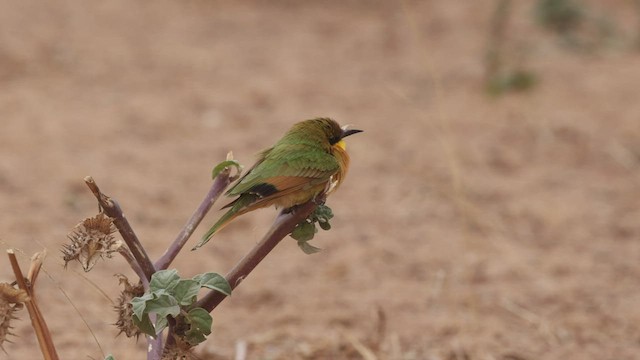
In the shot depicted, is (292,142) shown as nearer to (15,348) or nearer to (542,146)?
(15,348)

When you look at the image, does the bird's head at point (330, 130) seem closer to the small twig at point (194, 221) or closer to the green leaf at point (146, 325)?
the small twig at point (194, 221)

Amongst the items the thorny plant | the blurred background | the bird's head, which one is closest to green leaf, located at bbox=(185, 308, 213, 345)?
the thorny plant

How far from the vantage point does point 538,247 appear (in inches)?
158

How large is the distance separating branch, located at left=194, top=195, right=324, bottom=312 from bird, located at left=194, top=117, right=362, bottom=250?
125mm

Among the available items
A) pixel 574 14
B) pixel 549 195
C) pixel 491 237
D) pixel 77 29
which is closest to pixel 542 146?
pixel 549 195

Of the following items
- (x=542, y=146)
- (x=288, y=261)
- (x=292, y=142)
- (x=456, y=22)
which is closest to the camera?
(x=292, y=142)

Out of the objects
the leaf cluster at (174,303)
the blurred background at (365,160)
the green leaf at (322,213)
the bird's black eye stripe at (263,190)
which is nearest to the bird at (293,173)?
the bird's black eye stripe at (263,190)

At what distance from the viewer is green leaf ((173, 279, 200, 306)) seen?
5.56 ft

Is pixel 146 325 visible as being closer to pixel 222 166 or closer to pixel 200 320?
pixel 200 320

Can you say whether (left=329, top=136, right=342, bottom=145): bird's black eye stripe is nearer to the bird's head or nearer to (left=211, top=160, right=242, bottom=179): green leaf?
the bird's head

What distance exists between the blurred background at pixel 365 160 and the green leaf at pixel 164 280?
34cm

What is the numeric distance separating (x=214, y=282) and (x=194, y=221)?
19cm

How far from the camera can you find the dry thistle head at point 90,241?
5.43ft

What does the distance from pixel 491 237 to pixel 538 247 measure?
0.66 ft
